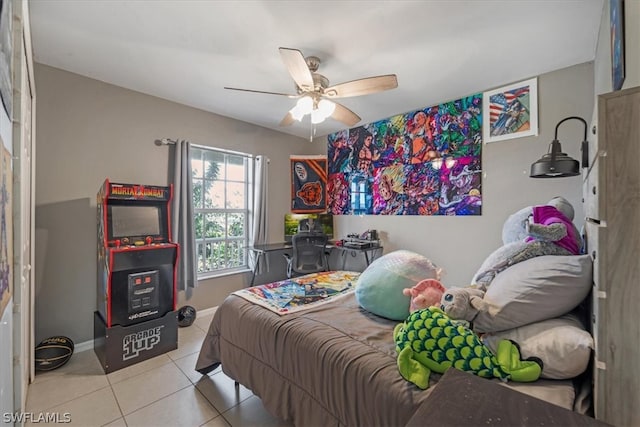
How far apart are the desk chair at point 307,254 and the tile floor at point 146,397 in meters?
1.60

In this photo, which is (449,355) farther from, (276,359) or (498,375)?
(276,359)

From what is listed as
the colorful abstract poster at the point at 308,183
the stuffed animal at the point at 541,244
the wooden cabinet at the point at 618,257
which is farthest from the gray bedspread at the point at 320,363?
the colorful abstract poster at the point at 308,183

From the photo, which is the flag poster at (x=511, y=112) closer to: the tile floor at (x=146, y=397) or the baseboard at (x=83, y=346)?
the tile floor at (x=146, y=397)

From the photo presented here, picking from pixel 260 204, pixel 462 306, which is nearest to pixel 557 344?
pixel 462 306

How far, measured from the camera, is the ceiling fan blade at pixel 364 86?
6.63 ft

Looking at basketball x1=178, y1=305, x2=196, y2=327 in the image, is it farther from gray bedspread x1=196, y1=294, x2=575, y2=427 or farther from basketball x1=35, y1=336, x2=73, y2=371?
gray bedspread x1=196, y1=294, x2=575, y2=427

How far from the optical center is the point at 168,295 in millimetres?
2598

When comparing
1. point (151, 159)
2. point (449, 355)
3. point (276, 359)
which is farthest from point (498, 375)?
point (151, 159)

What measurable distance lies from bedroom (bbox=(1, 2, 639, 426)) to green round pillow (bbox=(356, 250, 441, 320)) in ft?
5.29

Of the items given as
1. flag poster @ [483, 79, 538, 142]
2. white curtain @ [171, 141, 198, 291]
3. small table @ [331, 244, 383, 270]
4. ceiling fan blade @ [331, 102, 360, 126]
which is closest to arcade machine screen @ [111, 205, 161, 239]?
white curtain @ [171, 141, 198, 291]

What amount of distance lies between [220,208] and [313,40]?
8.21ft

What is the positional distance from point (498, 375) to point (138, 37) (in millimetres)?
2968

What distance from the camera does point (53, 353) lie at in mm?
2305

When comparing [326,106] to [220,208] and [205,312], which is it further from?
[205,312]
